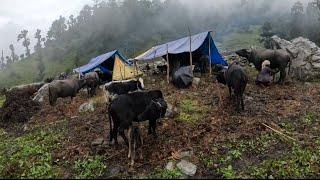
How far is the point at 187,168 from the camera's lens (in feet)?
37.2

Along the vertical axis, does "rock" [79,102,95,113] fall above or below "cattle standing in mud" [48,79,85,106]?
below

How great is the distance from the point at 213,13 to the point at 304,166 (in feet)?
385

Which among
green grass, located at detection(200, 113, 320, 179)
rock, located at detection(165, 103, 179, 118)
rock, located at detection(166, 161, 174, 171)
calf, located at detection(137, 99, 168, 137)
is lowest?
green grass, located at detection(200, 113, 320, 179)

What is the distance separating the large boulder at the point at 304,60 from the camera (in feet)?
80.1

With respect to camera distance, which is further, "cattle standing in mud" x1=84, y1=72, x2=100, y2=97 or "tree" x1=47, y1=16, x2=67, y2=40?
"tree" x1=47, y1=16, x2=67, y2=40

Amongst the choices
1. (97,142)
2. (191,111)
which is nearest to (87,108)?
(191,111)

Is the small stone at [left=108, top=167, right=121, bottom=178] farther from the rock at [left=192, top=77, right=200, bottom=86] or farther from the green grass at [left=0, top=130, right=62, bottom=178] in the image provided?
the rock at [left=192, top=77, right=200, bottom=86]

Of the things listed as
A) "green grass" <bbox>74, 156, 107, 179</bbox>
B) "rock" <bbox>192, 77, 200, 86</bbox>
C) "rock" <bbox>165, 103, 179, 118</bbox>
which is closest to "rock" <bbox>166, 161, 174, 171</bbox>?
"green grass" <bbox>74, 156, 107, 179</bbox>

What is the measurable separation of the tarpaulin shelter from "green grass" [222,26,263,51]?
52.5m

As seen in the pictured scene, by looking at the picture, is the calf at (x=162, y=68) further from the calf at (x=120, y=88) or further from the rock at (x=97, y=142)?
→ the rock at (x=97, y=142)

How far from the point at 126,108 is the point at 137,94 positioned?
2.22ft

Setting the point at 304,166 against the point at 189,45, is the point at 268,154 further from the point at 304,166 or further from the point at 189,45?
the point at 189,45

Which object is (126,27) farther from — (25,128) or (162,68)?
(25,128)

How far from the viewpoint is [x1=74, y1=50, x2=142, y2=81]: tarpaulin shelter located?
30016 millimetres
